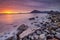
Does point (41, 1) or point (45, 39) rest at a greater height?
point (41, 1)

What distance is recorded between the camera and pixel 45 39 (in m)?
1.55

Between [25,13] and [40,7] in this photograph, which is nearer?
[25,13]

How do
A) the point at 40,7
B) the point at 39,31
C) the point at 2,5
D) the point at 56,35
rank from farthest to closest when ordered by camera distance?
the point at 40,7 < the point at 2,5 < the point at 39,31 < the point at 56,35

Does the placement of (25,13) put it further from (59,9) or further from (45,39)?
(45,39)

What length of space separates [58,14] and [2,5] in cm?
119

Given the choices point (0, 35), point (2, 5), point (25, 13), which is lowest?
point (0, 35)

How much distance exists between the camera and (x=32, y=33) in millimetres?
1764

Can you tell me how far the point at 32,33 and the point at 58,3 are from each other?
1.27 m

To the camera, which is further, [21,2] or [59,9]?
[59,9]

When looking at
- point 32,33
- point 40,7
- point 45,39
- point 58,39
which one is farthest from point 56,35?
point 40,7

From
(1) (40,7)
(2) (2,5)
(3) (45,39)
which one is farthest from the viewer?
(1) (40,7)

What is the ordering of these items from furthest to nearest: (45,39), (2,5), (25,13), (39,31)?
(25,13) → (2,5) → (39,31) → (45,39)

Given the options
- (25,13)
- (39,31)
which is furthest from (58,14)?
(39,31)

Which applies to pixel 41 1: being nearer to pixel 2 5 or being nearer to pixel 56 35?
pixel 2 5
